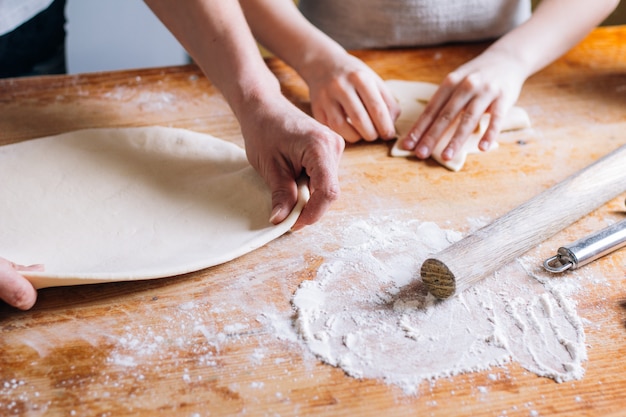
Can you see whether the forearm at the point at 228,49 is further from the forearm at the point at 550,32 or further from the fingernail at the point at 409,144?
the forearm at the point at 550,32

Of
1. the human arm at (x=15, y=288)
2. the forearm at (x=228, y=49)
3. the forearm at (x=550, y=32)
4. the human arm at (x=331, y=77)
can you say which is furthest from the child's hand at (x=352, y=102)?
the human arm at (x=15, y=288)

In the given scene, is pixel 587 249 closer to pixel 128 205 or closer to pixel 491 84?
pixel 491 84

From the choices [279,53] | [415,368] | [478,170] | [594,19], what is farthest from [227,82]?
[594,19]

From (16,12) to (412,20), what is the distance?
37.6 inches

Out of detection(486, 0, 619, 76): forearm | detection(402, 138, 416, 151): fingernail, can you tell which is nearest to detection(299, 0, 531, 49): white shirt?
detection(486, 0, 619, 76): forearm

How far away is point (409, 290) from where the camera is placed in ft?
3.14

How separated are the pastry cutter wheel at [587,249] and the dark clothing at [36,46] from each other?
50.4 inches

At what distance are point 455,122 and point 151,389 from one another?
2.83ft

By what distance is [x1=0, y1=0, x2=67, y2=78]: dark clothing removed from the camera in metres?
1.46

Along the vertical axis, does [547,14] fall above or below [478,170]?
above

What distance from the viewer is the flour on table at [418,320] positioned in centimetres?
83

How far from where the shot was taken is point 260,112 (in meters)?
1.09

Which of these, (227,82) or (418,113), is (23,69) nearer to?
(227,82)

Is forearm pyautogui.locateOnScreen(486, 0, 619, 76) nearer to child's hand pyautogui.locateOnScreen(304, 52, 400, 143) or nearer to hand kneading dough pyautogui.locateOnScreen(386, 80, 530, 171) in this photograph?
hand kneading dough pyautogui.locateOnScreen(386, 80, 530, 171)
